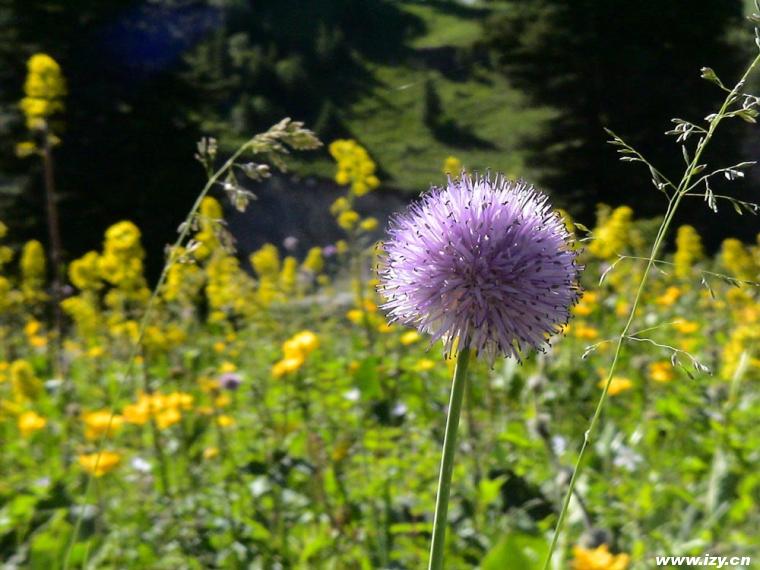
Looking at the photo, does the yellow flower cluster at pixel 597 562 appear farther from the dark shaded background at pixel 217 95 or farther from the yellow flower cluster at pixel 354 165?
the dark shaded background at pixel 217 95

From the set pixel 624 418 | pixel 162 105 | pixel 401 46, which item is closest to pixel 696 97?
pixel 162 105

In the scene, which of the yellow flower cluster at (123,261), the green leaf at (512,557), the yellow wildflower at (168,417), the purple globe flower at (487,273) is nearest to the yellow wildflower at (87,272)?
the yellow flower cluster at (123,261)

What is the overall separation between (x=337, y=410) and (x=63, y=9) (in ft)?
54.4

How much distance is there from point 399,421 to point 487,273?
1986mm

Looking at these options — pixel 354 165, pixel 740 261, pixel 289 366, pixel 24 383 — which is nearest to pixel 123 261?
pixel 24 383

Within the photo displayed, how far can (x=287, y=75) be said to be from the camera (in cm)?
3769

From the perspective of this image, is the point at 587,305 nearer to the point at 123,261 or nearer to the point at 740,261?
the point at 740,261

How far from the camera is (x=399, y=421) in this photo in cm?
309

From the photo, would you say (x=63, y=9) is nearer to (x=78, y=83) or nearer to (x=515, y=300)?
(x=78, y=83)

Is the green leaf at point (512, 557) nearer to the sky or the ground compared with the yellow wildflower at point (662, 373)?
nearer to the sky

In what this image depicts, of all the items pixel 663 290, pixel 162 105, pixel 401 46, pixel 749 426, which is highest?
pixel 749 426

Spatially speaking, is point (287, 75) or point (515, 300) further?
point (287, 75)

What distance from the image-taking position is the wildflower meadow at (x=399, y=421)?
3.90 ft

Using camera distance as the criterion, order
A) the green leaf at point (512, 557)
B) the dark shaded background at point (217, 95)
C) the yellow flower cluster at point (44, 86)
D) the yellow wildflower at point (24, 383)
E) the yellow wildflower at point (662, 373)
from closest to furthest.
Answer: the green leaf at point (512, 557) < the yellow wildflower at point (662, 373) < the yellow wildflower at point (24, 383) < the yellow flower cluster at point (44, 86) < the dark shaded background at point (217, 95)
